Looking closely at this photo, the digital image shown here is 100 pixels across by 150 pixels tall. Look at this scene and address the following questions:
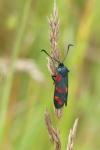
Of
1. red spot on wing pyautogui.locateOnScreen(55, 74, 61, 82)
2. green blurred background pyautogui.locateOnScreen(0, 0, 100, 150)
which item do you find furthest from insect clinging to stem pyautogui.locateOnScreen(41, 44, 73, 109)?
green blurred background pyautogui.locateOnScreen(0, 0, 100, 150)

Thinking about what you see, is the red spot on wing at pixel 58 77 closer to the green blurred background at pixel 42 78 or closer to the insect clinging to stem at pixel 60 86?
the insect clinging to stem at pixel 60 86

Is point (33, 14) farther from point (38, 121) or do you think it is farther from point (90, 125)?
point (38, 121)

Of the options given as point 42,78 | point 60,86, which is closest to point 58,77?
point 60,86

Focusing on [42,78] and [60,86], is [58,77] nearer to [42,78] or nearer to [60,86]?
[60,86]

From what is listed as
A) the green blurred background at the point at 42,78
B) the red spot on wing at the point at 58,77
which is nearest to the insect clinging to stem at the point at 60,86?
the red spot on wing at the point at 58,77

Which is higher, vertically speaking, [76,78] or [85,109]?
[76,78]

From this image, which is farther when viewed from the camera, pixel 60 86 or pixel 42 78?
pixel 42 78

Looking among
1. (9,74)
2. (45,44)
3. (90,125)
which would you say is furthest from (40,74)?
(9,74)

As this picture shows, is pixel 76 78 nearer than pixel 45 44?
Yes
